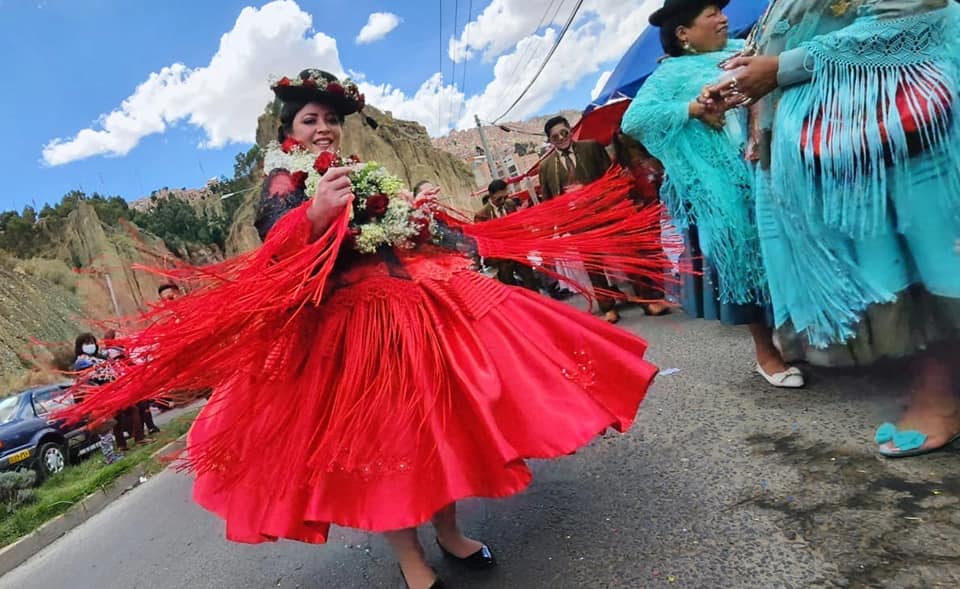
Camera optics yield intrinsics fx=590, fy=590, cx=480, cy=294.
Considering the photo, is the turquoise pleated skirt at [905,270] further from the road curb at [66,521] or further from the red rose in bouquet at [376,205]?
the road curb at [66,521]

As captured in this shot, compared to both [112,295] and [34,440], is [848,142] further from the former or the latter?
[34,440]

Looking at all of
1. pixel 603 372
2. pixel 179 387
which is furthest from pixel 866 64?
pixel 179 387

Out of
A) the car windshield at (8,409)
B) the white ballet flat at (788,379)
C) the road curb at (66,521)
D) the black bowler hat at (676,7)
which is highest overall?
the black bowler hat at (676,7)

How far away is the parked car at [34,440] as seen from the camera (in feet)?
25.1

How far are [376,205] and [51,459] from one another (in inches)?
341

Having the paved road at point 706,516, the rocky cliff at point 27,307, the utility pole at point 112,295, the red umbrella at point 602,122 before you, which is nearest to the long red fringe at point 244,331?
the utility pole at point 112,295

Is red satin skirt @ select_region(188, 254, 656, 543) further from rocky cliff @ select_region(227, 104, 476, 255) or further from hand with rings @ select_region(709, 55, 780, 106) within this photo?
rocky cliff @ select_region(227, 104, 476, 255)

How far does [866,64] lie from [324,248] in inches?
66.0

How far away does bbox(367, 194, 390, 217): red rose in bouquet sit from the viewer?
6.46 feet

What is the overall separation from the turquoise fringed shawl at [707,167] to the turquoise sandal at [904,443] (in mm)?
822

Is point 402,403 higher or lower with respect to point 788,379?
higher

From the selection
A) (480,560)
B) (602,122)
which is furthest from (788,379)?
(602,122)

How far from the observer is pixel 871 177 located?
1.68 metres

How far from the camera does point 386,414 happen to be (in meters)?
1.60
